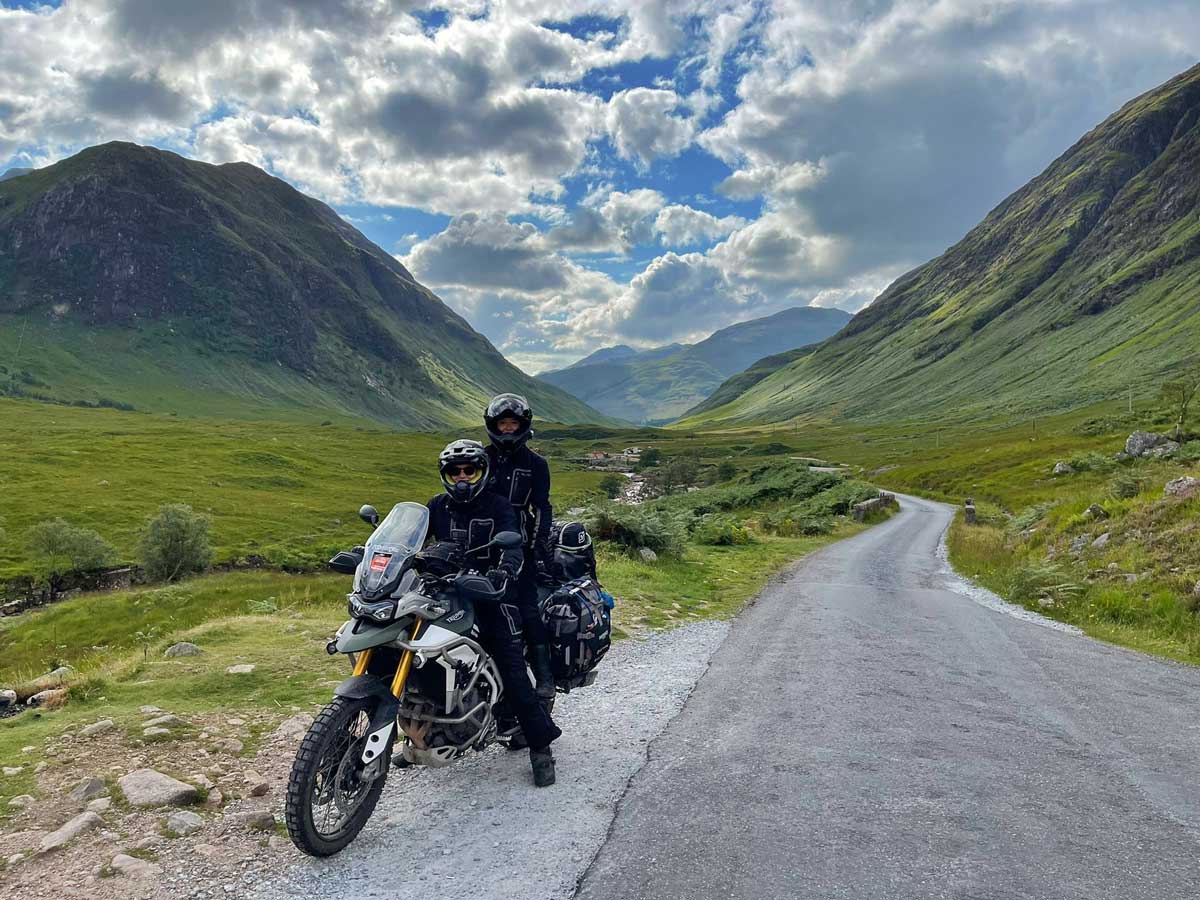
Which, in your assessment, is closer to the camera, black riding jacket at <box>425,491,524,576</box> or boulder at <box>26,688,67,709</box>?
black riding jacket at <box>425,491,524,576</box>

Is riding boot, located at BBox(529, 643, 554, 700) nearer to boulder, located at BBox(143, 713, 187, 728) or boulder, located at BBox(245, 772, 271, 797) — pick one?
boulder, located at BBox(245, 772, 271, 797)

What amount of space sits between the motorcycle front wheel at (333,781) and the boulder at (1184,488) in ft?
67.8

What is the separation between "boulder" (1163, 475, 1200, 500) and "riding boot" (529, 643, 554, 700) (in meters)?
18.6

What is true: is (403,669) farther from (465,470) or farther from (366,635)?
(465,470)

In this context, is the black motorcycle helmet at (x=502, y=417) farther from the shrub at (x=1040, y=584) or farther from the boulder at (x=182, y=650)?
the shrub at (x=1040, y=584)

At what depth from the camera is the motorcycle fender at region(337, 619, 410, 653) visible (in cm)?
518

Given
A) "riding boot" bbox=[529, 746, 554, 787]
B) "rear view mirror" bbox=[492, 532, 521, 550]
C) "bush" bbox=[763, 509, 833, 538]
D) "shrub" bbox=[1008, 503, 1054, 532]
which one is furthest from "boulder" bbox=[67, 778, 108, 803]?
"bush" bbox=[763, 509, 833, 538]

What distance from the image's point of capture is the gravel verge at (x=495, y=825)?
4.59 metres

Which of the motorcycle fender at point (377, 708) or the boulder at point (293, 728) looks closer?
the motorcycle fender at point (377, 708)

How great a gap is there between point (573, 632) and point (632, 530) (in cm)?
1498

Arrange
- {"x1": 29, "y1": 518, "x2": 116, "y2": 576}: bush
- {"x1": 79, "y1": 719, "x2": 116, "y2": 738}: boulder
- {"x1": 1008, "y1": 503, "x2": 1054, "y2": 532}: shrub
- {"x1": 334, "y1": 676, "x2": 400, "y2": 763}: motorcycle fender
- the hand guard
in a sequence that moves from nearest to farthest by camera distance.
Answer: {"x1": 334, "y1": 676, "x2": 400, "y2": 763}: motorcycle fender, the hand guard, {"x1": 79, "y1": 719, "x2": 116, "y2": 738}: boulder, {"x1": 1008, "y1": 503, "x2": 1054, "y2": 532}: shrub, {"x1": 29, "y1": 518, "x2": 116, "y2": 576}: bush

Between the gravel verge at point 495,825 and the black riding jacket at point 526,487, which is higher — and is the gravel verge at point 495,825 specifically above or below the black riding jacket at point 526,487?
below

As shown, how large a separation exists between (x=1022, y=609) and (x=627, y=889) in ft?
52.2

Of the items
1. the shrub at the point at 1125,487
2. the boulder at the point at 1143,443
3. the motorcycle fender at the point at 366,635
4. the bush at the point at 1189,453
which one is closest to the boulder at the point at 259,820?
the motorcycle fender at the point at 366,635
